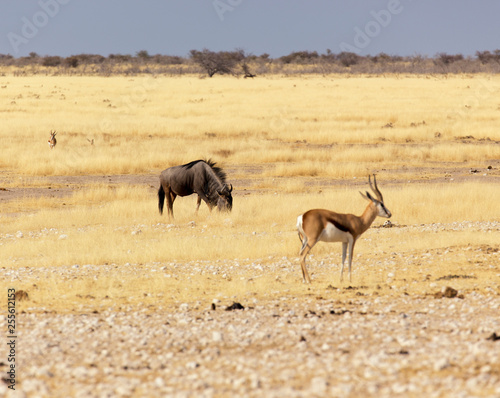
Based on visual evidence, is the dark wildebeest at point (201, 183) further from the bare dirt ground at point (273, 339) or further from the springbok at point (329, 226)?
the springbok at point (329, 226)

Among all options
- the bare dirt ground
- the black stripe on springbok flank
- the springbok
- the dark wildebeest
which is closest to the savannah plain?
the bare dirt ground

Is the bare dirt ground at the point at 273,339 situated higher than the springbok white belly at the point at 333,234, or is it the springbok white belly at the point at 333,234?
the springbok white belly at the point at 333,234

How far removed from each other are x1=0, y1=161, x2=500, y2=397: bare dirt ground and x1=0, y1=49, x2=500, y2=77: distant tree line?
7628 cm

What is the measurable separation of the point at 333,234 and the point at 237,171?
55.9ft

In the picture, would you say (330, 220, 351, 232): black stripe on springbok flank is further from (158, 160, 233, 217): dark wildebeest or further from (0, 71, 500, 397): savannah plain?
(158, 160, 233, 217): dark wildebeest

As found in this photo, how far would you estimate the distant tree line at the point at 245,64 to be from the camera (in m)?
91.0

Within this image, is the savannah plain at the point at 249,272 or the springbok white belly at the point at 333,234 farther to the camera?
the springbok white belly at the point at 333,234

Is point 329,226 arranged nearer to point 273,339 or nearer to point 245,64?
point 273,339

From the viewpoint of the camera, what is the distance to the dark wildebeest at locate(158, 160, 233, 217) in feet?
52.6

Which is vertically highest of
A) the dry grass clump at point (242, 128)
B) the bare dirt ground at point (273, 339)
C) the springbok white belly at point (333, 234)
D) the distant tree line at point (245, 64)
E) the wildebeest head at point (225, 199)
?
the distant tree line at point (245, 64)

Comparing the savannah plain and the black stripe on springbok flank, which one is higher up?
the black stripe on springbok flank

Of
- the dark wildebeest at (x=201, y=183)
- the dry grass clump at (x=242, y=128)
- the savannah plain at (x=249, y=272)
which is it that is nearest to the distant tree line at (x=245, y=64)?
the dry grass clump at (x=242, y=128)

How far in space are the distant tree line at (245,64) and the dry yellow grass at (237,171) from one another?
1433 inches

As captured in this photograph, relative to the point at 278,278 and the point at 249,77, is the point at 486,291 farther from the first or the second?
the point at 249,77
